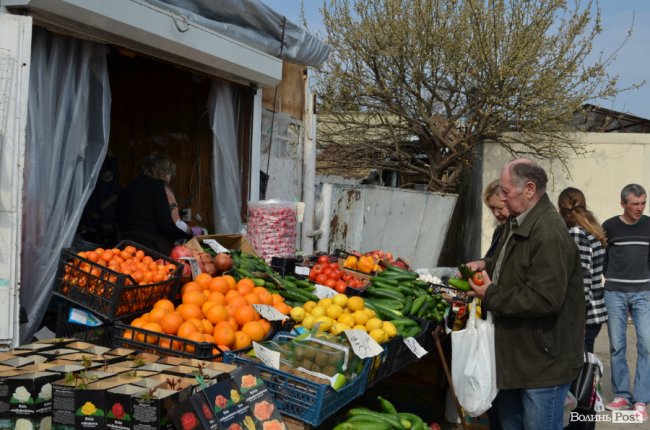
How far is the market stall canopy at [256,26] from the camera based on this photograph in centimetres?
585

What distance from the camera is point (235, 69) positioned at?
6.55 metres

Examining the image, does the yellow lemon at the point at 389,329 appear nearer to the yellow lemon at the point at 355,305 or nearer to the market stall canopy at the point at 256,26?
the yellow lemon at the point at 355,305

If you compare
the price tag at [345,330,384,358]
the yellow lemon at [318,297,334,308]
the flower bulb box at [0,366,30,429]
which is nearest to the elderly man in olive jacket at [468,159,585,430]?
the price tag at [345,330,384,358]

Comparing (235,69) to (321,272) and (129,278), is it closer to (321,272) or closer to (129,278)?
(321,272)

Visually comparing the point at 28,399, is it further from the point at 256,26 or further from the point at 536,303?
the point at 256,26

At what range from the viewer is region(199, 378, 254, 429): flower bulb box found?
2715mm

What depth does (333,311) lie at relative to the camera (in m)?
4.43

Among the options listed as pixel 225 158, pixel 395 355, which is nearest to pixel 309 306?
pixel 395 355

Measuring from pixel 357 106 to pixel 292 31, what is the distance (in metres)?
6.83

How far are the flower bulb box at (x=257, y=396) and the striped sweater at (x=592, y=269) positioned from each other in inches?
129

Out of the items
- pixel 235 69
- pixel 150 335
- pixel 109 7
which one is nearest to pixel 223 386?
pixel 150 335

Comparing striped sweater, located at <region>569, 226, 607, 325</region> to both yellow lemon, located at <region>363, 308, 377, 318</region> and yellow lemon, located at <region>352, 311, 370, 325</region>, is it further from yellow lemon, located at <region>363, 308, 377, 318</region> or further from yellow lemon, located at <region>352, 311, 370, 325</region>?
yellow lemon, located at <region>352, 311, 370, 325</region>

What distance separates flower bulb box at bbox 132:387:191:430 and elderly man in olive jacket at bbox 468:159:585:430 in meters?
1.79

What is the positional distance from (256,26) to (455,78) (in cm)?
710
